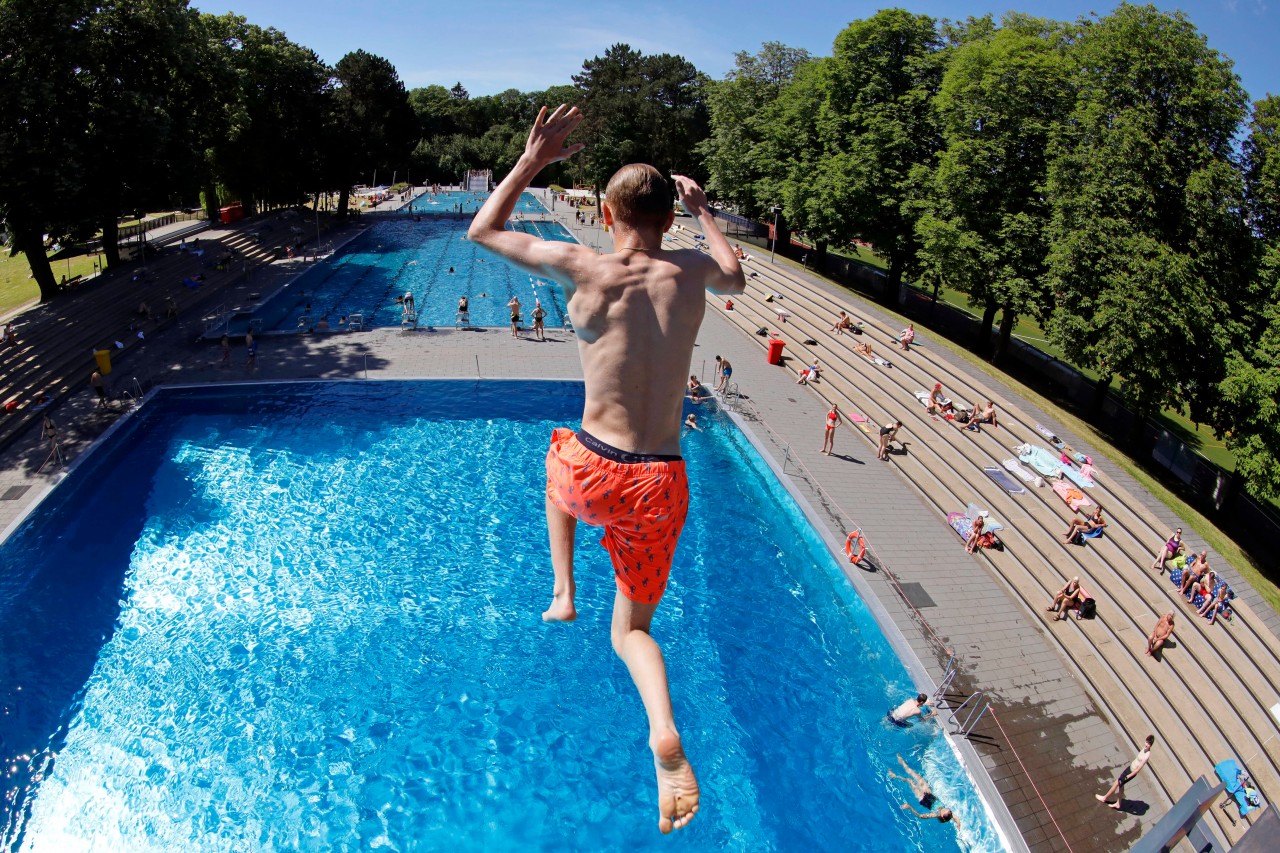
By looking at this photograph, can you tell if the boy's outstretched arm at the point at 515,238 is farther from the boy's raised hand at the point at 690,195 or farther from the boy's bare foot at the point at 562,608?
the boy's bare foot at the point at 562,608

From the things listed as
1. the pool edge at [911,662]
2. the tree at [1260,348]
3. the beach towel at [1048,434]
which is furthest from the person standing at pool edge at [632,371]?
the beach towel at [1048,434]

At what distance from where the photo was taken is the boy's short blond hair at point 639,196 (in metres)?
3.29

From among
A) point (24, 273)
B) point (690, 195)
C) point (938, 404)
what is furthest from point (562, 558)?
point (24, 273)

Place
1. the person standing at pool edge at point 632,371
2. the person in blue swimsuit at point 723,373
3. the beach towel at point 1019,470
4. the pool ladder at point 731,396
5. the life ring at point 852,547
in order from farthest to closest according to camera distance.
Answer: the person in blue swimsuit at point 723,373
the pool ladder at point 731,396
the beach towel at point 1019,470
the life ring at point 852,547
the person standing at pool edge at point 632,371

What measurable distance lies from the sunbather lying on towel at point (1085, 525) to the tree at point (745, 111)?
33373mm

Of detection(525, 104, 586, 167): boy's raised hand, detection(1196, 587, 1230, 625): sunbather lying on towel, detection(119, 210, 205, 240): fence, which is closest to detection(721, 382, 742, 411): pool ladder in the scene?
detection(1196, 587, 1230, 625): sunbather lying on towel

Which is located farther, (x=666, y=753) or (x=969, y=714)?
(x=969, y=714)

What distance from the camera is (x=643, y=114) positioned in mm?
61781

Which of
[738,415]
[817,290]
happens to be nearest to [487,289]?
[817,290]

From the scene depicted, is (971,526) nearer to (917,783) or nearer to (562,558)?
(917,783)

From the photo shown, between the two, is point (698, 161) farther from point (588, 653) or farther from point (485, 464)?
point (588, 653)

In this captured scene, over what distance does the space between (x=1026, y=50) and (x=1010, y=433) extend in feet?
49.3

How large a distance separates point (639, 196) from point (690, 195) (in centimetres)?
88

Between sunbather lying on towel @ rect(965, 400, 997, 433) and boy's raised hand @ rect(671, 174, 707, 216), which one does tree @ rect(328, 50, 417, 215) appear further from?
boy's raised hand @ rect(671, 174, 707, 216)
